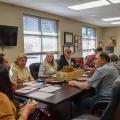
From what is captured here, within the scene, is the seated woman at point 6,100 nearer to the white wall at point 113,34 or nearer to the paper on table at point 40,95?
the paper on table at point 40,95

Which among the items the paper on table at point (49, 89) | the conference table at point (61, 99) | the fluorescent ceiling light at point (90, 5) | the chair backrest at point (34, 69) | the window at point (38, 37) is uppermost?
the fluorescent ceiling light at point (90, 5)

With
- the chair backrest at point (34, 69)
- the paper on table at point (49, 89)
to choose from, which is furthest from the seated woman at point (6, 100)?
the chair backrest at point (34, 69)

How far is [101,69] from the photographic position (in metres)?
2.37

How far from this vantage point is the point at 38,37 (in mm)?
5957

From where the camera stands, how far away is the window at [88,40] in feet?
28.8

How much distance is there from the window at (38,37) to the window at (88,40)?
2.43 m

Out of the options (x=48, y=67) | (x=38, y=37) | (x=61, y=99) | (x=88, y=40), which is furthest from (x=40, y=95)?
(x=88, y=40)

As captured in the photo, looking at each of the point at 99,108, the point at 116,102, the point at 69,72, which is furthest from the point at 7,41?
the point at 116,102

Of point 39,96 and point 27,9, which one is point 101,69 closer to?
point 39,96

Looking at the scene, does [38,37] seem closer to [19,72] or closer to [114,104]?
[19,72]

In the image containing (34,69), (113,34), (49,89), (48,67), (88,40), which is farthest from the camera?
(113,34)

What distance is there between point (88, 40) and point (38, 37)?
155 inches

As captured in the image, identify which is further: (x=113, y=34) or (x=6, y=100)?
(x=113, y=34)

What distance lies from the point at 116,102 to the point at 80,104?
1.23 m
